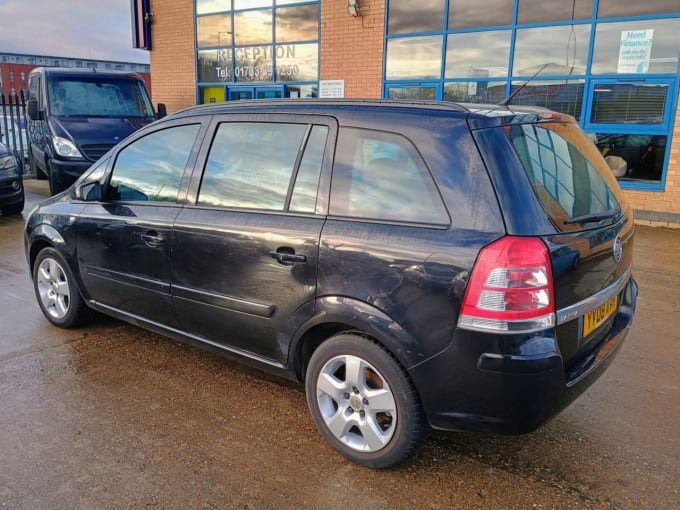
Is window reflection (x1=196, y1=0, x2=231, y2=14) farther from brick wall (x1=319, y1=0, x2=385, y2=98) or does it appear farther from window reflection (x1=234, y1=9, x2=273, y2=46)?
brick wall (x1=319, y1=0, x2=385, y2=98)

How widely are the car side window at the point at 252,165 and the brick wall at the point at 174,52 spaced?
37.2ft

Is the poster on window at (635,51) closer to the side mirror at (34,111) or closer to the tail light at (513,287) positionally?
the tail light at (513,287)

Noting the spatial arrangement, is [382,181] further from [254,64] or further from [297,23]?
[254,64]

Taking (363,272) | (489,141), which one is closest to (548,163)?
(489,141)

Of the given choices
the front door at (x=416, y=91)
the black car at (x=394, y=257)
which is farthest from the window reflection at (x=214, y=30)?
the black car at (x=394, y=257)

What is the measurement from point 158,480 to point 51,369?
5.18 feet

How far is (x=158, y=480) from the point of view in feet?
8.64

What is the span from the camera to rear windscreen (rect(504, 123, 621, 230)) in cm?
246

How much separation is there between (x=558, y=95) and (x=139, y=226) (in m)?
8.04

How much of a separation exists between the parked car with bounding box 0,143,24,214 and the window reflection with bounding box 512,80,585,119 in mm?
8103

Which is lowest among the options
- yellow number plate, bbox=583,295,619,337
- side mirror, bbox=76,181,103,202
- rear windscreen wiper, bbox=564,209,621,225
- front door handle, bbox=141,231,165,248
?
yellow number plate, bbox=583,295,619,337

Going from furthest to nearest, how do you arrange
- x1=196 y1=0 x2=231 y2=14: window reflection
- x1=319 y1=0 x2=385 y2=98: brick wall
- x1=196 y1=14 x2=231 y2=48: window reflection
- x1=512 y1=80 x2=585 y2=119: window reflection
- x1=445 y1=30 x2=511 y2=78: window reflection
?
x1=196 y1=14 x2=231 y2=48: window reflection → x1=196 y1=0 x2=231 y2=14: window reflection → x1=319 y1=0 x2=385 y2=98: brick wall → x1=445 y1=30 x2=511 y2=78: window reflection → x1=512 y1=80 x2=585 y2=119: window reflection

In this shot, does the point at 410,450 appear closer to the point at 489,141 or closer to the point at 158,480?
the point at 158,480

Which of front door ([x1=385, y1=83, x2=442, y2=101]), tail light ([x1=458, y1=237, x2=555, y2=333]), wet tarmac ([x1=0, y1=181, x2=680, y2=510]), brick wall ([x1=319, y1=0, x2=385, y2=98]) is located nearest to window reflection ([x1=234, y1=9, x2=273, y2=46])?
brick wall ([x1=319, y1=0, x2=385, y2=98])
